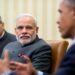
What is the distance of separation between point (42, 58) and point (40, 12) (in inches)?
64.5

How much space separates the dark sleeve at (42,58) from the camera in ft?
9.20

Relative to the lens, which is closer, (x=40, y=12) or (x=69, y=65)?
(x=69, y=65)

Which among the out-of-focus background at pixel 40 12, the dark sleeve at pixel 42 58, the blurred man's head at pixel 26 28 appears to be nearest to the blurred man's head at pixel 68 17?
the dark sleeve at pixel 42 58

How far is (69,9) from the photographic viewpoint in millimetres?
1562

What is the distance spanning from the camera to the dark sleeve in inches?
110

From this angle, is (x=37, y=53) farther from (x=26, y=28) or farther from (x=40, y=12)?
(x=40, y=12)

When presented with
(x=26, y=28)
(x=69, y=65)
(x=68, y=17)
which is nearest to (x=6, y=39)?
(x=26, y=28)

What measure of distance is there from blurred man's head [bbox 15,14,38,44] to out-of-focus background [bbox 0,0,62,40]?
1.15 meters

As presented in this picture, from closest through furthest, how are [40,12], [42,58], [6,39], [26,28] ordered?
[42,58] < [26,28] < [6,39] < [40,12]

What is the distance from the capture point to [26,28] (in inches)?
125

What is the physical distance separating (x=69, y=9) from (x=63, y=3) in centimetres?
6

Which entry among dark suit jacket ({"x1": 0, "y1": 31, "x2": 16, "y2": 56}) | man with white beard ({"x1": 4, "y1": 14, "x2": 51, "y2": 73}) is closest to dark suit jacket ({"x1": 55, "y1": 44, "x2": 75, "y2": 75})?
man with white beard ({"x1": 4, "y1": 14, "x2": 51, "y2": 73})

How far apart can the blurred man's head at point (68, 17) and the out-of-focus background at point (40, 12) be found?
8.72 ft

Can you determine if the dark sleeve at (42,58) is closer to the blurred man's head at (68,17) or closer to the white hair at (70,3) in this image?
the blurred man's head at (68,17)
